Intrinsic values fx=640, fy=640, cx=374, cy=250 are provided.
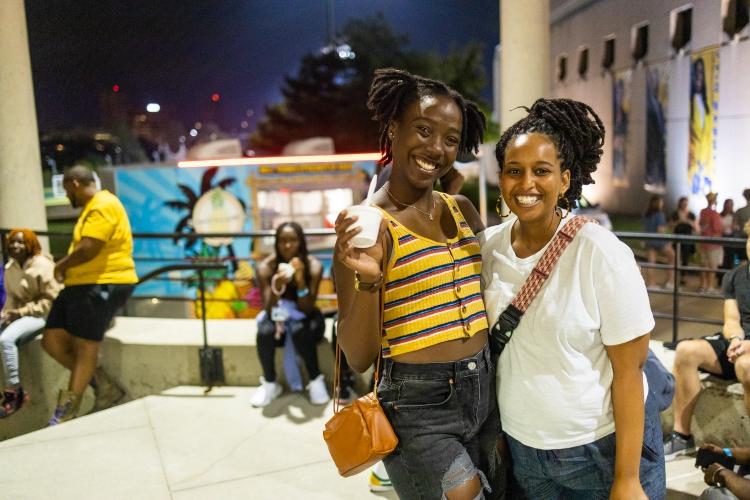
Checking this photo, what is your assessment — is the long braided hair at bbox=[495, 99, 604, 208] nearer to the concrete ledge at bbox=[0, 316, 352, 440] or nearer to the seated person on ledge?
the seated person on ledge

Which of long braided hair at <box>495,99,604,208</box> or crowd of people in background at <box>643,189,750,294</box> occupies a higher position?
long braided hair at <box>495,99,604,208</box>

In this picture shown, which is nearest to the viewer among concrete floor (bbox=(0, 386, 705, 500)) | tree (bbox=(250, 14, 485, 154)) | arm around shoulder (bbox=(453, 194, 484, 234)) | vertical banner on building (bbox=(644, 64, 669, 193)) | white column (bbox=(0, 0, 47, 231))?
arm around shoulder (bbox=(453, 194, 484, 234))

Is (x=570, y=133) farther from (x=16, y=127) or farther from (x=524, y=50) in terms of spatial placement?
(x=16, y=127)

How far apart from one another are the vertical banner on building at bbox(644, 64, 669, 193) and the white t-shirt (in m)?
15.4

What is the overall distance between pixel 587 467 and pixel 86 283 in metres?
4.30

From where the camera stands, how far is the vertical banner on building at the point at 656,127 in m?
15.8

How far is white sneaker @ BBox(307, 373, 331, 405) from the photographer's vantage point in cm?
468

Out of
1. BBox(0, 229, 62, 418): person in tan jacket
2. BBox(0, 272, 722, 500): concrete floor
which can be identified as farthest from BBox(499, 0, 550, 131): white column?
→ BBox(0, 229, 62, 418): person in tan jacket

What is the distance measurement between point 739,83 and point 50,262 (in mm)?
11694

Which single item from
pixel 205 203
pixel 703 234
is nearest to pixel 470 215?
pixel 703 234

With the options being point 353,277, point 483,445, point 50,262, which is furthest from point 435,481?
point 50,262

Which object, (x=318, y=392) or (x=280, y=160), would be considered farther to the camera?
(x=280, y=160)

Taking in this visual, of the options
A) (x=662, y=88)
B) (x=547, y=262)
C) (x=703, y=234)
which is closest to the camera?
(x=547, y=262)

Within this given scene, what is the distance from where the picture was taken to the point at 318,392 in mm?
4691
